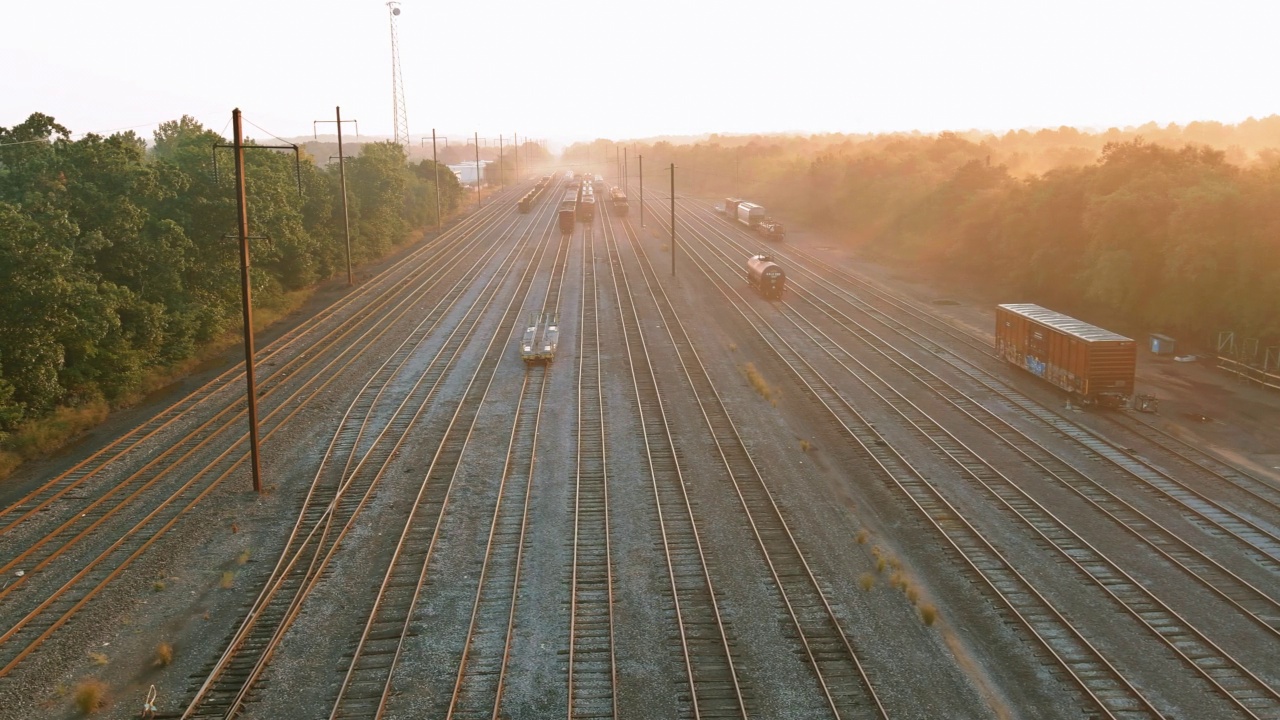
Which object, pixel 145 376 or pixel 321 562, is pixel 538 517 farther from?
pixel 145 376

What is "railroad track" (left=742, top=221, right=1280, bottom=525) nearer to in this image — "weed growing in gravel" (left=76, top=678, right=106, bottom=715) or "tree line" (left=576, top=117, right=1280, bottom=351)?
"tree line" (left=576, top=117, right=1280, bottom=351)

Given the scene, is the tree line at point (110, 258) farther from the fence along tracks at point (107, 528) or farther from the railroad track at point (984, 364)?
the railroad track at point (984, 364)

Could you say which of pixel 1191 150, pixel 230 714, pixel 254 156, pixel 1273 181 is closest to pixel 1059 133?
pixel 1191 150

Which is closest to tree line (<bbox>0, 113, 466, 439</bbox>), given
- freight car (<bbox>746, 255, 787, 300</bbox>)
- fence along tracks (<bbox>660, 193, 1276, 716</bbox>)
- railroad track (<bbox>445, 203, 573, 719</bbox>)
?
railroad track (<bbox>445, 203, 573, 719</bbox>)

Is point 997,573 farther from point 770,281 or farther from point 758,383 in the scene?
point 770,281

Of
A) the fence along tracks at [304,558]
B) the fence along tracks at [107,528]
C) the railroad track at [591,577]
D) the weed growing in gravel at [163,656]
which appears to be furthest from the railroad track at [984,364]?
the fence along tracks at [107,528]
